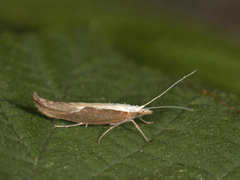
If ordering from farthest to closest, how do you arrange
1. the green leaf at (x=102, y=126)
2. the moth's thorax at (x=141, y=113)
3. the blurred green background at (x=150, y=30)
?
the blurred green background at (x=150, y=30) → the moth's thorax at (x=141, y=113) → the green leaf at (x=102, y=126)

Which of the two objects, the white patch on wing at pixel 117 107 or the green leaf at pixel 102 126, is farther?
the white patch on wing at pixel 117 107

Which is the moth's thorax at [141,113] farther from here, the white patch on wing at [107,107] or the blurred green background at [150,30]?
the blurred green background at [150,30]

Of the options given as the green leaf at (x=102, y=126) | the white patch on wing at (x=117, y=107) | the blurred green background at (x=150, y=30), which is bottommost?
the green leaf at (x=102, y=126)

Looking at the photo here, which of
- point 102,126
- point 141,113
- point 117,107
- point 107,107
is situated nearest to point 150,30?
point 141,113

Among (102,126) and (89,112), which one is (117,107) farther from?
(89,112)

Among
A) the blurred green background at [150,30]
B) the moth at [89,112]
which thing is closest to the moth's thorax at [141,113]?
the moth at [89,112]

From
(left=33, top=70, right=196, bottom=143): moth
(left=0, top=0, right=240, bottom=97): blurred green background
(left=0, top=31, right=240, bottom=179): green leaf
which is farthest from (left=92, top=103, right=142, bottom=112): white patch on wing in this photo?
(left=0, top=0, right=240, bottom=97): blurred green background

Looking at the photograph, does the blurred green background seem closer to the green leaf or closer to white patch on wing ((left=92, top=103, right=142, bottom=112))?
the green leaf
